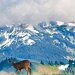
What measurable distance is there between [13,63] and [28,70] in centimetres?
652

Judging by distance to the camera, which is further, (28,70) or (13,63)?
(13,63)

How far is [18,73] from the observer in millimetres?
76688

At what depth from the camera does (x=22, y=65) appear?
77.0 m

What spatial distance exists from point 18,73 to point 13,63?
5.13 meters

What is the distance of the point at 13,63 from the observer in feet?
267

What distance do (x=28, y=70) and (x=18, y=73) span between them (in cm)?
227

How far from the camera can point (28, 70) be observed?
75.8m

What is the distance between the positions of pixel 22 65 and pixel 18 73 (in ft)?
5.77
